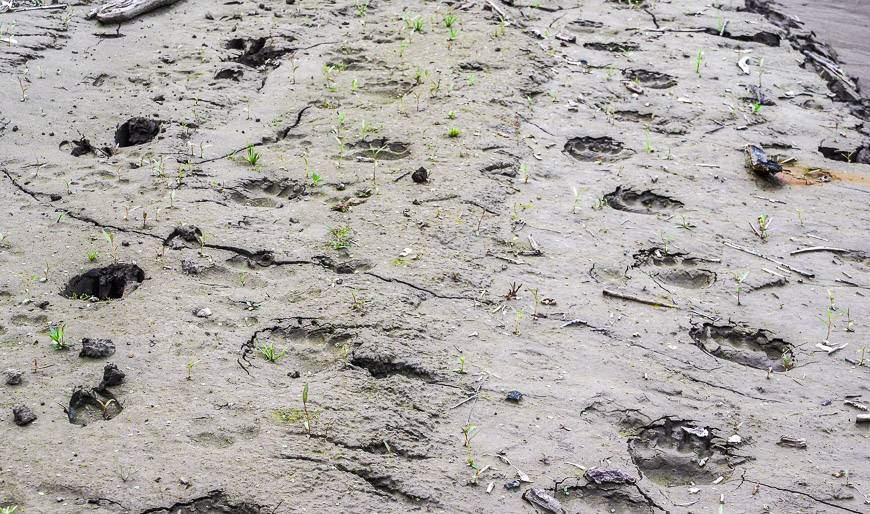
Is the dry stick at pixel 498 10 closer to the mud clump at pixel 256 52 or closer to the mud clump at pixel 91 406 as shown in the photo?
the mud clump at pixel 256 52

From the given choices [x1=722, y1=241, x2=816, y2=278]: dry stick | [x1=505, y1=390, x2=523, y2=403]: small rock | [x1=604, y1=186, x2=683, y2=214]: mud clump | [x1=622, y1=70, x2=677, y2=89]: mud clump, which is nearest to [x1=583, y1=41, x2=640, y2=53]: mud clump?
[x1=622, y1=70, x2=677, y2=89]: mud clump

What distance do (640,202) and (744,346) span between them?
4.07 ft

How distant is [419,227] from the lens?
425 cm

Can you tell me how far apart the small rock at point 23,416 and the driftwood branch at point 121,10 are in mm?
4132

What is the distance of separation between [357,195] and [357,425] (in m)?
1.77

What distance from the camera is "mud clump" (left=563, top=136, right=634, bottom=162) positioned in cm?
511

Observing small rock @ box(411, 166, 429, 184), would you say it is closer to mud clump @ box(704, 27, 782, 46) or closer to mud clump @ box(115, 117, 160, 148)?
mud clump @ box(115, 117, 160, 148)

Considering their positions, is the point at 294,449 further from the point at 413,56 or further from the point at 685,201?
the point at 413,56

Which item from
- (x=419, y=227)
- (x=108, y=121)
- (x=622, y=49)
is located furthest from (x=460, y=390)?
(x=622, y=49)

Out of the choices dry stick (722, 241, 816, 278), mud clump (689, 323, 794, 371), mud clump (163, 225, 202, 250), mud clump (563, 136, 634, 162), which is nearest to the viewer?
mud clump (689, 323, 794, 371)

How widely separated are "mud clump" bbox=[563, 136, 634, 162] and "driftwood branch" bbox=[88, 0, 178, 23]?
3486 mm

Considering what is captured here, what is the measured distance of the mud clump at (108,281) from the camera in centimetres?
368

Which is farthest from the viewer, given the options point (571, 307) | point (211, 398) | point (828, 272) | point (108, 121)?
point (108, 121)

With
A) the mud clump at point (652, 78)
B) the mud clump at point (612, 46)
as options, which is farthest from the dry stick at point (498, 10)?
the mud clump at point (652, 78)
